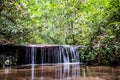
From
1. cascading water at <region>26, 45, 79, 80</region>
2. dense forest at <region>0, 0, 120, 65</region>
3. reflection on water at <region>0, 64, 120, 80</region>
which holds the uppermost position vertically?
dense forest at <region>0, 0, 120, 65</region>

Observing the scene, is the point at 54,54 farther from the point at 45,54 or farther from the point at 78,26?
the point at 78,26

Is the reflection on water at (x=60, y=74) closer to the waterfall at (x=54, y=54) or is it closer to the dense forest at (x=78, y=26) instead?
the dense forest at (x=78, y=26)

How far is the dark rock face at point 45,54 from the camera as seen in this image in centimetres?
1686

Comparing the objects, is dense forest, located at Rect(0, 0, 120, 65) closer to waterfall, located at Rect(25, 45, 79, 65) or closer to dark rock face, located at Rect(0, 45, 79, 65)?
dark rock face, located at Rect(0, 45, 79, 65)

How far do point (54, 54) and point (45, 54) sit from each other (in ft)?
2.31

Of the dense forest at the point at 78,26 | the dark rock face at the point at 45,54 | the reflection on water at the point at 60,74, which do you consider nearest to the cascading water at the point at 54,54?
the dark rock face at the point at 45,54

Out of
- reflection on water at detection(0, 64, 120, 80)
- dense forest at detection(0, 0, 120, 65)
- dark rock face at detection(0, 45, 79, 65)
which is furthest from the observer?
dark rock face at detection(0, 45, 79, 65)

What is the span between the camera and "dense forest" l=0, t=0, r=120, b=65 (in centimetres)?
1334

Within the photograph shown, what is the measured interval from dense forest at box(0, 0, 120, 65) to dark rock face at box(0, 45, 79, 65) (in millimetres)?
767

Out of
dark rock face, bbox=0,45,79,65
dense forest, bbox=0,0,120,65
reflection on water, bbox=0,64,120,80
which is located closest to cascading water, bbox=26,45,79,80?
dark rock face, bbox=0,45,79,65

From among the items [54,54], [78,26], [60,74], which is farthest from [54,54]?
[60,74]

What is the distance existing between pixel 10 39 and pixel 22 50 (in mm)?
1220

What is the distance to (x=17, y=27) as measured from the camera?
1498cm

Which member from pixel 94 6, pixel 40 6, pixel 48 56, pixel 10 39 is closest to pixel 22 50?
pixel 10 39
